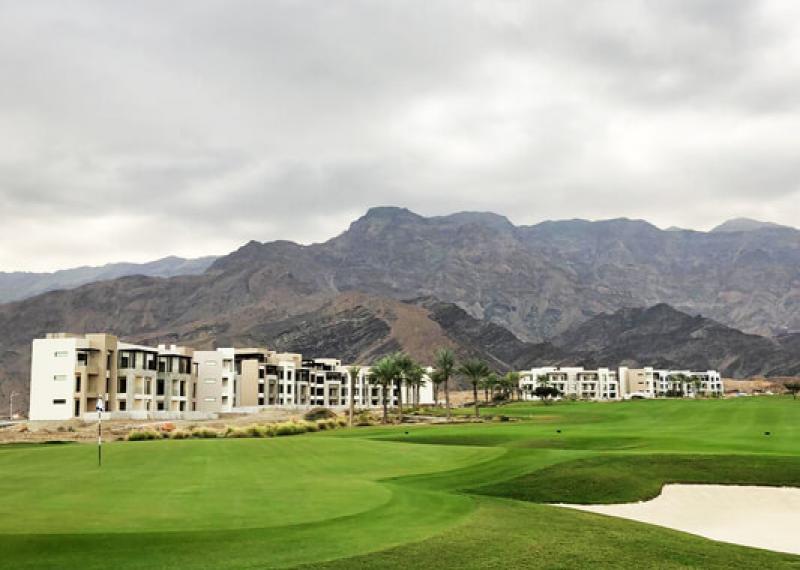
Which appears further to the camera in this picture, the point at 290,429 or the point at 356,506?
the point at 290,429

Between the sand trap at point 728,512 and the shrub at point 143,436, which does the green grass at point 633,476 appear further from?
the shrub at point 143,436

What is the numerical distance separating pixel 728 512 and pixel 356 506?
16.3m

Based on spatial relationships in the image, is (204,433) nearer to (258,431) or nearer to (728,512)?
(258,431)

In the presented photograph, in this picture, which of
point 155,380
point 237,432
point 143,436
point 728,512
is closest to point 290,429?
point 237,432

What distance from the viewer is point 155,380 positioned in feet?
398

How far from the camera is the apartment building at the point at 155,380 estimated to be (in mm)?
108625

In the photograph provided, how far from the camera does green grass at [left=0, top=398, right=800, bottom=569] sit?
1731 centimetres

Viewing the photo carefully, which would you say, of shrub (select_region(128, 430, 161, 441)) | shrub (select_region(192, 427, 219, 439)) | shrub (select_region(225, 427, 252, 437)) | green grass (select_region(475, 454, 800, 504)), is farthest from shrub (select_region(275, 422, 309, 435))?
green grass (select_region(475, 454, 800, 504))

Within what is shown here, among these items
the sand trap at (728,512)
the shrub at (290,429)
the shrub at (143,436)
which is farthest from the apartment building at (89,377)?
the sand trap at (728,512)

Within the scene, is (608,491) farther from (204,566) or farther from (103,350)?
(103,350)

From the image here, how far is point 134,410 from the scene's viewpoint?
115m

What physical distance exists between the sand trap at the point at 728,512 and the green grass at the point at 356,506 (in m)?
1.30

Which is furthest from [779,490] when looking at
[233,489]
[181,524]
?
[181,524]

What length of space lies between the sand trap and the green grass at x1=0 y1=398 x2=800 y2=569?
4.26ft
